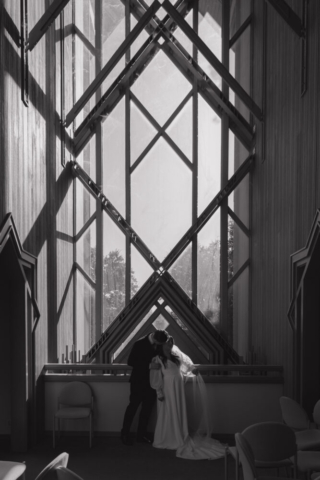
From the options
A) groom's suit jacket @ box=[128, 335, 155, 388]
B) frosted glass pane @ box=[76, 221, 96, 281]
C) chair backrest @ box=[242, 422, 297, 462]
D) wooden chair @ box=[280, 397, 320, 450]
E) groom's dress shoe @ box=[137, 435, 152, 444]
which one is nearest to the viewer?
chair backrest @ box=[242, 422, 297, 462]

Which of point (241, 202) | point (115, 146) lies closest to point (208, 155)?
point (241, 202)

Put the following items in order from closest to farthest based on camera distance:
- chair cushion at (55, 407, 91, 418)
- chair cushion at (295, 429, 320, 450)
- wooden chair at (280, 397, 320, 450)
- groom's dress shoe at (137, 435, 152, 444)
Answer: chair cushion at (295, 429, 320, 450) → wooden chair at (280, 397, 320, 450) → chair cushion at (55, 407, 91, 418) → groom's dress shoe at (137, 435, 152, 444)

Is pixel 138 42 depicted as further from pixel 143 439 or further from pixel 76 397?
pixel 143 439

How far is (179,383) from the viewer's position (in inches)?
248

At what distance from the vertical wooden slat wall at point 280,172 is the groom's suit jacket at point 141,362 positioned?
5.69ft

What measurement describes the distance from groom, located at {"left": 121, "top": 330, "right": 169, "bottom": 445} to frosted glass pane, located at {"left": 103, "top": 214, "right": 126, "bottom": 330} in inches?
105

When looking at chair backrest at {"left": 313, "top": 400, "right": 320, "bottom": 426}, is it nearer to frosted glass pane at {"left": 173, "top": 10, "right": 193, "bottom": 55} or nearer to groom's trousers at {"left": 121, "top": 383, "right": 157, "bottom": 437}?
groom's trousers at {"left": 121, "top": 383, "right": 157, "bottom": 437}

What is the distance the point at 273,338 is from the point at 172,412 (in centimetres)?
186

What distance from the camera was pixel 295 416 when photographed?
5.10 metres

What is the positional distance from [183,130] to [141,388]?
4.76m

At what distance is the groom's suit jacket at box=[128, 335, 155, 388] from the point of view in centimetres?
642

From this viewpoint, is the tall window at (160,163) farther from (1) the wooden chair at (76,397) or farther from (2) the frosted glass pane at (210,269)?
(1) the wooden chair at (76,397)

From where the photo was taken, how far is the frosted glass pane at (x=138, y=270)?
9086 mm

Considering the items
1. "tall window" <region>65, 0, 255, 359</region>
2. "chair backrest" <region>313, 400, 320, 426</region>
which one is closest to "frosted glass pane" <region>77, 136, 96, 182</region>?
"tall window" <region>65, 0, 255, 359</region>
